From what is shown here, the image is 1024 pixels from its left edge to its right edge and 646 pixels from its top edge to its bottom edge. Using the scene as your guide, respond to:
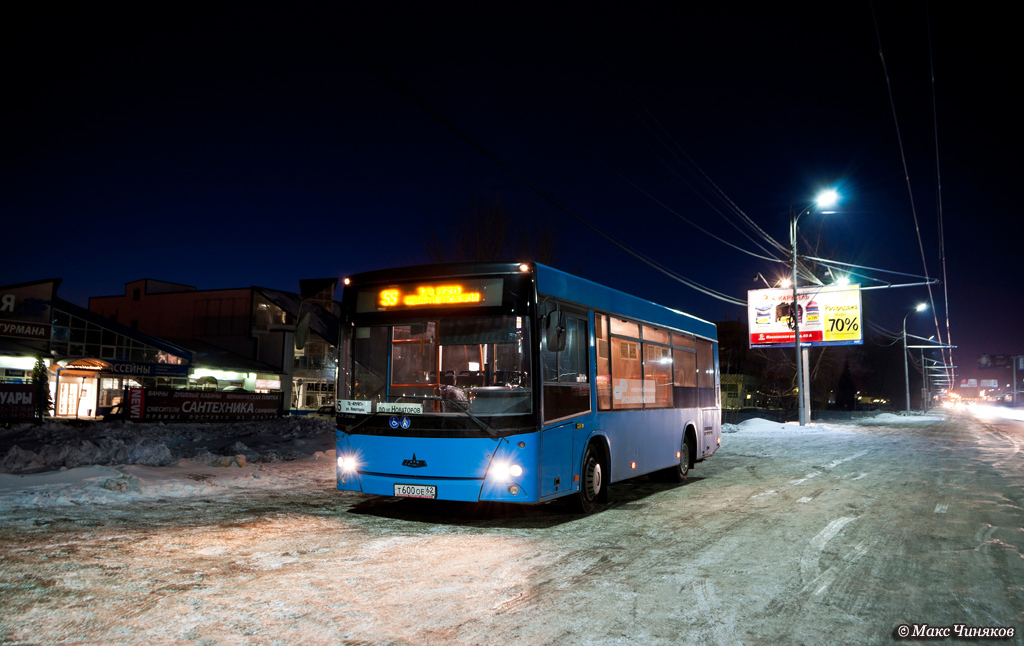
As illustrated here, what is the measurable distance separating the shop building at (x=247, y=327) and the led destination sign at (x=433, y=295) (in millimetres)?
39001

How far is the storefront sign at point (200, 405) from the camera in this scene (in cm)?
2230

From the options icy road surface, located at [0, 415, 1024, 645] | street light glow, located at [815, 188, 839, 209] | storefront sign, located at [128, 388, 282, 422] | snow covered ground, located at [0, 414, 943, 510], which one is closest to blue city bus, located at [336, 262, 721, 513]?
icy road surface, located at [0, 415, 1024, 645]

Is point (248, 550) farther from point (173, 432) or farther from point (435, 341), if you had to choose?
point (173, 432)

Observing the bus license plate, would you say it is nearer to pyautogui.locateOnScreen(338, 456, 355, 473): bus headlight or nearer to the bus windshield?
pyautogui.locateOnScreen(338, 456, 355, 473): bus headlight

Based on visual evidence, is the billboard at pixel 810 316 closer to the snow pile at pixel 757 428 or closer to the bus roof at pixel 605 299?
the snow pile at pixel 757 428

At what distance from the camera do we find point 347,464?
8766mm

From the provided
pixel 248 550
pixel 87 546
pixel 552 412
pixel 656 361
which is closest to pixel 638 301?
pixel 656 361

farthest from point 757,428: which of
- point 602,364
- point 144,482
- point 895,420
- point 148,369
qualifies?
point 148,369

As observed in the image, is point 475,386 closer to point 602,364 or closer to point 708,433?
point 602,364

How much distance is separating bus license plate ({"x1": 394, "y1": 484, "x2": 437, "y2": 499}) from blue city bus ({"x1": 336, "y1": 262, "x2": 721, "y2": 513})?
14 millimetres

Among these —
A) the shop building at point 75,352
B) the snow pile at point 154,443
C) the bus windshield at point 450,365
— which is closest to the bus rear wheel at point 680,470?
the bus windshield at point 450,365

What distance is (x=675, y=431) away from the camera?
1277 centimetres

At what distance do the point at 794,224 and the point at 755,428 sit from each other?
9834 mm

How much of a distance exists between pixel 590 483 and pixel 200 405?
1877 cm
